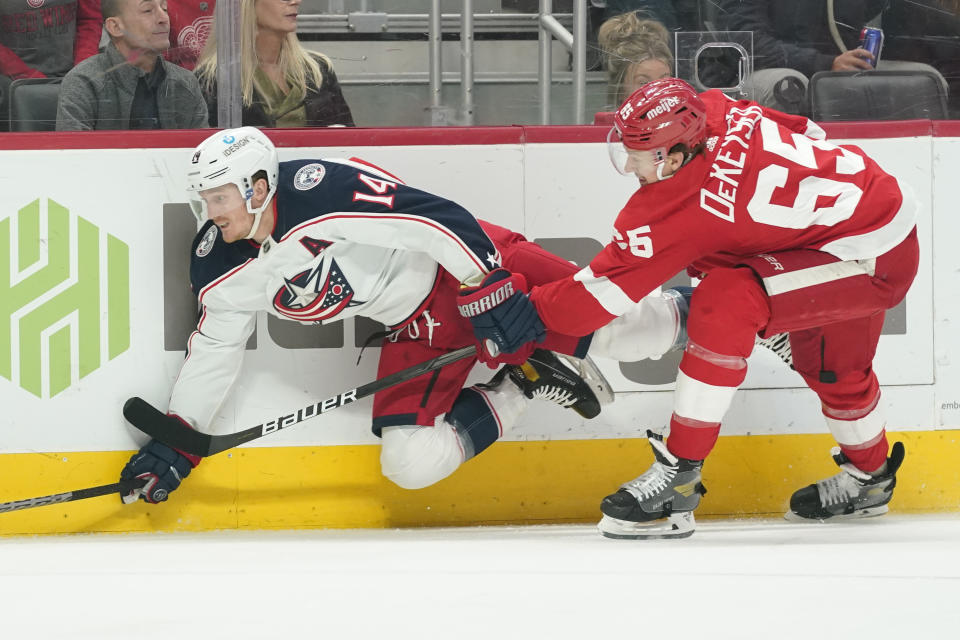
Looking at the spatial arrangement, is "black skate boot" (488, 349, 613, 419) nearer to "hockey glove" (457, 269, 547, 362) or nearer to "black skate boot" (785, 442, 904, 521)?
"hockey glove" (457, 269, 547, 362)

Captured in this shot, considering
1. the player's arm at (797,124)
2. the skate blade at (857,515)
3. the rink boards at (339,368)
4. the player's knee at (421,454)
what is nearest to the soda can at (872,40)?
the rink boards at (339,368)

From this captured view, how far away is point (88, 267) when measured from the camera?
2660mm

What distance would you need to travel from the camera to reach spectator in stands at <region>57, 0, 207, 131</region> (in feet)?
8.77

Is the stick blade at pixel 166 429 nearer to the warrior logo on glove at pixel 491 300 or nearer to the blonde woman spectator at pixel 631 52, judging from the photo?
the warrior logo on glove at pixel 491 300

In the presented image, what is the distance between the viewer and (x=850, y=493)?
2619 millimetres

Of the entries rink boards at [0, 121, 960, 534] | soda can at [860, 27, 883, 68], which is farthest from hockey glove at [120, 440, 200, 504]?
soda can at [860, 27, 883, 68]

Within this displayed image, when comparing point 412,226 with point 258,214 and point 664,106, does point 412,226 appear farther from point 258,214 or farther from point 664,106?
point 664,106

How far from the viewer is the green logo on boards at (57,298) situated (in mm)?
2643

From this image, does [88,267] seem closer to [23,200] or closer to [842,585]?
[23,200]

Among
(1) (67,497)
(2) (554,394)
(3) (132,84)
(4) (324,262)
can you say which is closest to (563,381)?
(2) (554,394)

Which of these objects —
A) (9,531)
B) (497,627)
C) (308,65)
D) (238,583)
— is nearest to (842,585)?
(497,627)

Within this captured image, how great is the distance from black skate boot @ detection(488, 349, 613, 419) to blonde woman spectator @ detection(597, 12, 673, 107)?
71 centimetres

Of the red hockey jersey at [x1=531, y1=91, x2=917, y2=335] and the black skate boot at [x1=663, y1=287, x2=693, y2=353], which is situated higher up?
the red hockey jersey at [x1=531, y1=91, x2=917, y2=335]

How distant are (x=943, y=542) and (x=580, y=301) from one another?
36.2 inches
